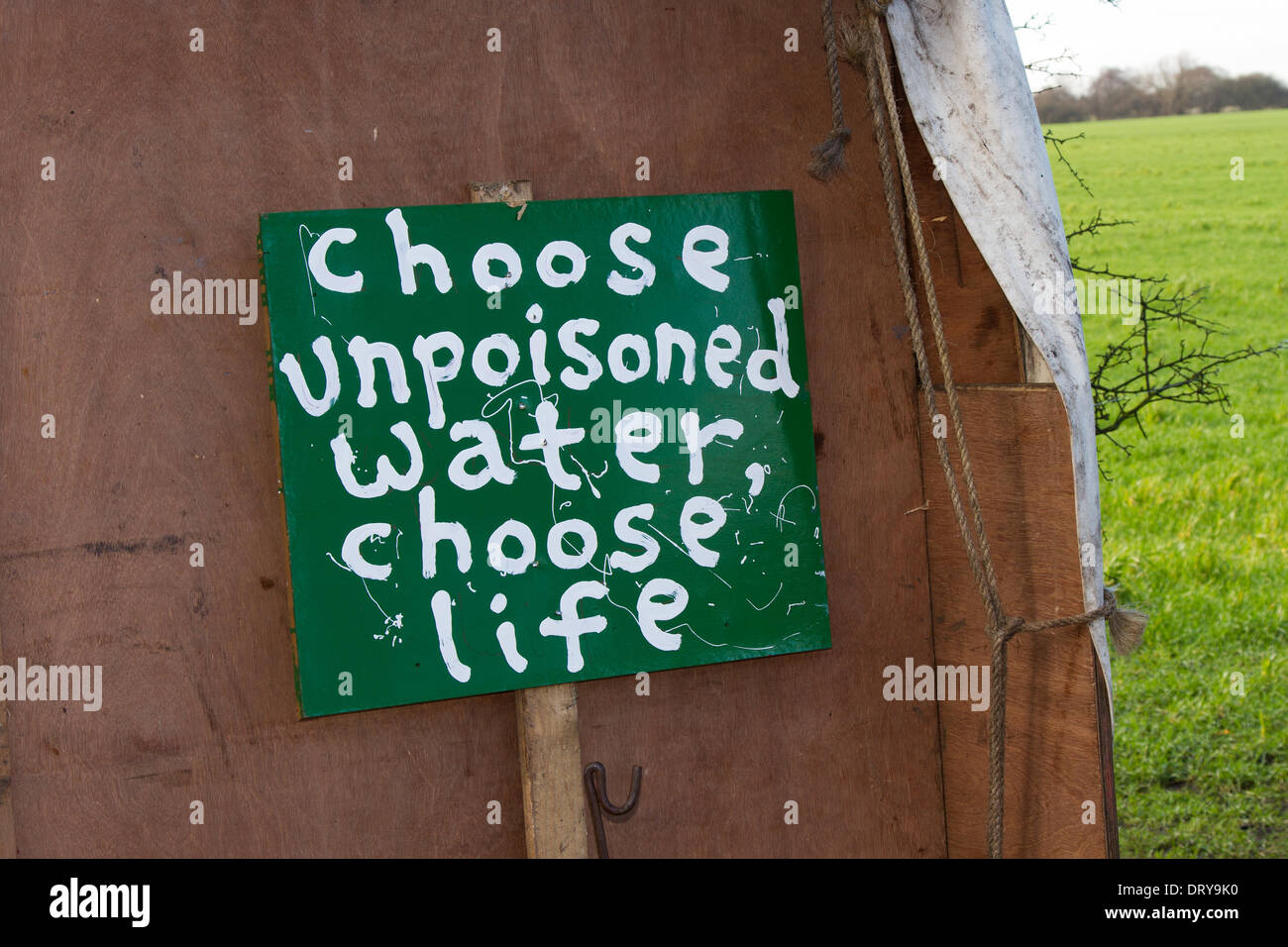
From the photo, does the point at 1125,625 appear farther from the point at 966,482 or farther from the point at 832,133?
the point at 832,133

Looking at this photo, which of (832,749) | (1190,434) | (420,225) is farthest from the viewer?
(1190,434)

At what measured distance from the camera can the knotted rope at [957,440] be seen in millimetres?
1879

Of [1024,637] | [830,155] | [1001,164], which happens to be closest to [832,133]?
[830,155]

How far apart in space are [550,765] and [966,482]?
2.87 ft

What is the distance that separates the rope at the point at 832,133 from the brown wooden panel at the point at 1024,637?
490 mm

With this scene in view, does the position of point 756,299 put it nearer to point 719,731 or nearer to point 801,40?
point 801,40

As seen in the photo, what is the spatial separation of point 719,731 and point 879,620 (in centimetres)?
38

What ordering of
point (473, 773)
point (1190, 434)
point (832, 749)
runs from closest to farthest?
point (473, 773), point (832, 749), point (1190, 434)

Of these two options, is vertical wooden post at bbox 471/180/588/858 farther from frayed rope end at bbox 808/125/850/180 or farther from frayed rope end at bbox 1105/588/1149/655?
frayed rope end at bbox 1105/588/1149/655

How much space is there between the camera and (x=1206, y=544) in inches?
249

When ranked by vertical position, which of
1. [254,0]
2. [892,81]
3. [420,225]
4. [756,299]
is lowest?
[756,299]
